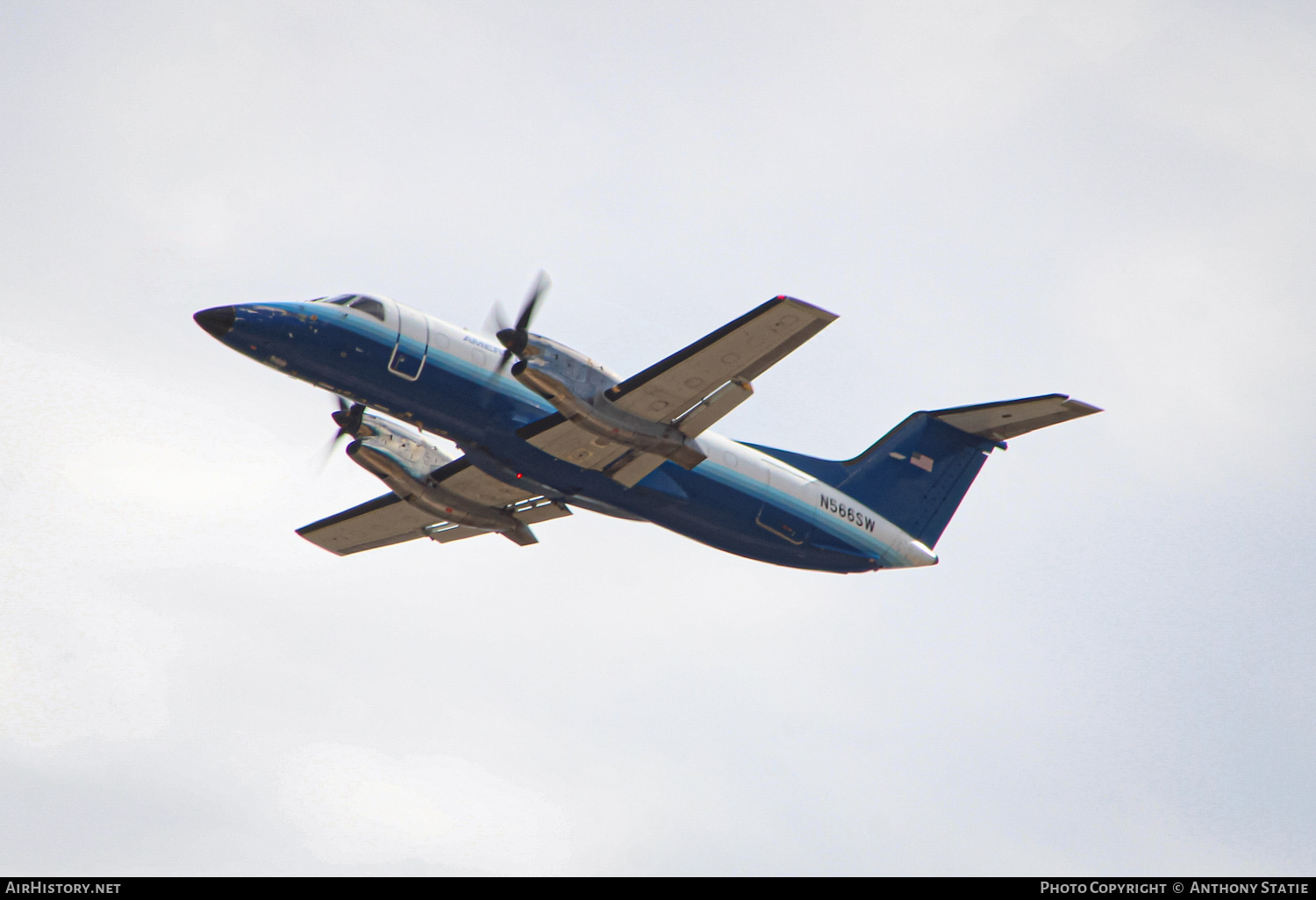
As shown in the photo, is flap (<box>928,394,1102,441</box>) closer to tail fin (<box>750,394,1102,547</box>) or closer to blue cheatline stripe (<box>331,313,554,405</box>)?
tail fin (<box>750,394,1102,547</box>)

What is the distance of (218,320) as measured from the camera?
59.4 ft

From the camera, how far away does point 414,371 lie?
18.9 metres

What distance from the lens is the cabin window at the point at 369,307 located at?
18.8 meters

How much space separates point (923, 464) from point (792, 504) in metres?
4.25

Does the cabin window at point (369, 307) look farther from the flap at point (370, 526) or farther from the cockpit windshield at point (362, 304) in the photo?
the flap at point (370, 526)

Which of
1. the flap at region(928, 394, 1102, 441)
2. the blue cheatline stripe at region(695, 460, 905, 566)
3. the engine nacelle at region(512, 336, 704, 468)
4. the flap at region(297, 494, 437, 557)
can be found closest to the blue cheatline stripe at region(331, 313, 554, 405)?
the engine nacelle at region(512, 336, 704, 468)

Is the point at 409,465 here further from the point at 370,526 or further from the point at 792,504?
the point at 792,504

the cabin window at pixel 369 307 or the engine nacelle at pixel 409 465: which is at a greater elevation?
the cabin window at pixel 369 307

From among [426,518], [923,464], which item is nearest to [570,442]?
[426,518]

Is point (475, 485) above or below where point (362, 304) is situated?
below

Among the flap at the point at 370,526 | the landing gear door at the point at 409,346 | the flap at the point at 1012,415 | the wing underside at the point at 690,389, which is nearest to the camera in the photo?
the wing underside at the point at 690,389

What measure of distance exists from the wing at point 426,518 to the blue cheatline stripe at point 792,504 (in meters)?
3.30

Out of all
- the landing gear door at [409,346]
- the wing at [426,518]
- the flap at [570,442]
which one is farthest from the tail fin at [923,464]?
the landing gear door at [409,346]
